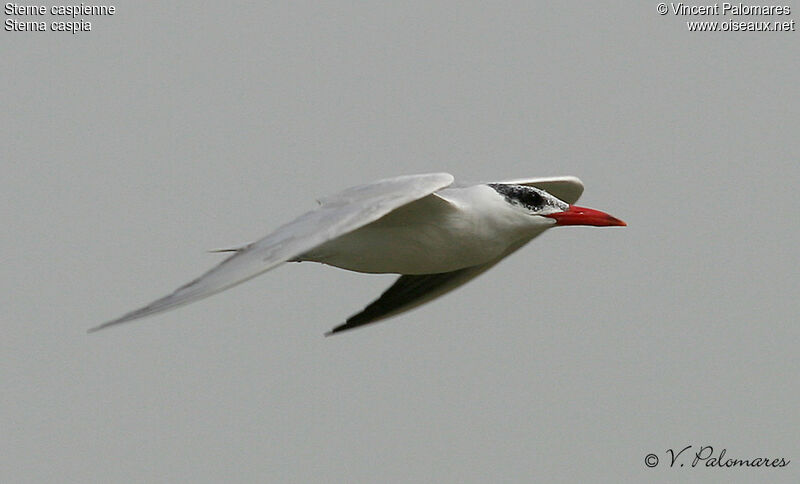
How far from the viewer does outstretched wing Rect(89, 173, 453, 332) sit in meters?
5.43

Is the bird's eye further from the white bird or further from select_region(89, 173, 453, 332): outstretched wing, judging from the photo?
select_region(89, 173, 453, 332): outstretched wing

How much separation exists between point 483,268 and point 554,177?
2.89 ft

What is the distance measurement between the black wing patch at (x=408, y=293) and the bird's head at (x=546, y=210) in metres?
0.90

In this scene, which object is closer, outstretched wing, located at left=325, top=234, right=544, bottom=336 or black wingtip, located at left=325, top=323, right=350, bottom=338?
black wingtip, located at left=325, top=323, right=350, bottom=338

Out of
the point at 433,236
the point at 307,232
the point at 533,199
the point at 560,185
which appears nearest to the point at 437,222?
the point at 433,236

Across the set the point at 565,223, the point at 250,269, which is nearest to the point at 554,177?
the point at 565,223

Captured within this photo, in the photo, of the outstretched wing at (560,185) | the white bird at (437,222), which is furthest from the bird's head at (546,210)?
Result: the outstretched wing at (560,185)

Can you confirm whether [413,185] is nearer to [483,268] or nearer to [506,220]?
[506,220]

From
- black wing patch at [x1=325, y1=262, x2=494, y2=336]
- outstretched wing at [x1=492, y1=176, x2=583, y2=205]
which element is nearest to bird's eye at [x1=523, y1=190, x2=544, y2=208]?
outstretched wing at [x1=492, y1=176, x2=583, y2=205]

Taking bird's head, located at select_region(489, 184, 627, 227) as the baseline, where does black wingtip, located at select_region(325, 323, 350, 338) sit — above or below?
below

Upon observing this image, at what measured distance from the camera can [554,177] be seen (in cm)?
789

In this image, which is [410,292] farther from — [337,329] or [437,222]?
[437,222]

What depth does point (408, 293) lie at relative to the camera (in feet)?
27.0

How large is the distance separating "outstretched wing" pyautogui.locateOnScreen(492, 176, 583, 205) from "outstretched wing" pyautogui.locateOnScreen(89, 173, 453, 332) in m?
1.47
